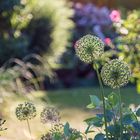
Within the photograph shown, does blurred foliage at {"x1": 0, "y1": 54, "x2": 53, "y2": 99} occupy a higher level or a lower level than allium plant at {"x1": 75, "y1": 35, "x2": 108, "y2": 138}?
higher

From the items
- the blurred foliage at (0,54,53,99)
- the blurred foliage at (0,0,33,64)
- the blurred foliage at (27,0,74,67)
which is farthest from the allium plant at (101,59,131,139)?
the blurred foliage at (27,0,74,67)

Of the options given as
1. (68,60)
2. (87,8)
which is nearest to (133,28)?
(68,60)

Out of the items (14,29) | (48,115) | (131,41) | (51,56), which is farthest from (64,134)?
(51,56)

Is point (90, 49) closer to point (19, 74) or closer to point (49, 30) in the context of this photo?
point (19, 74)

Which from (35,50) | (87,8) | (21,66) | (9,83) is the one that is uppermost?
(87,8)

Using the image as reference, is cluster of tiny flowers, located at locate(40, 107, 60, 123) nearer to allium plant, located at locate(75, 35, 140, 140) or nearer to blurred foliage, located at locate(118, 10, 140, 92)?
allium plant, located at locate(75, 35, 140, 140)

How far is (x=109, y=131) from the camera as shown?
2.71m

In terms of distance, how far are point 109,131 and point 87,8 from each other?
9300 mm

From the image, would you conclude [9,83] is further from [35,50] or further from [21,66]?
[35,50]

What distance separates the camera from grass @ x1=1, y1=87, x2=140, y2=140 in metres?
4.94

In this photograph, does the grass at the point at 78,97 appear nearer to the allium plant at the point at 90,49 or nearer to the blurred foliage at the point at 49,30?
the blurred foliage at the point at 49,30

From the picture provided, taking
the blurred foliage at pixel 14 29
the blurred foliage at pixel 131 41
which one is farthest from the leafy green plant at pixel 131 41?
the blurred foliage at pixel 14 29

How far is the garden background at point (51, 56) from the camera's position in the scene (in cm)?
529

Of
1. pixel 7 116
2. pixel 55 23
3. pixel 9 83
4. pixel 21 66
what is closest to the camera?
pixel 7 116
